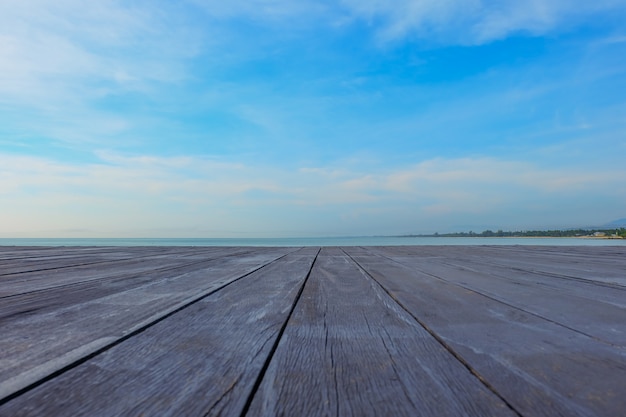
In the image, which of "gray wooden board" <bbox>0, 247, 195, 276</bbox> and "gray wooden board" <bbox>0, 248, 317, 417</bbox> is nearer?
"gray wooden board" <bbox>0, 248, 317, 417</bbox>

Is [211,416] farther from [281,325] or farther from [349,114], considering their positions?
[349,114]

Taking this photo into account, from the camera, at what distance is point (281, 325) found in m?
1.08

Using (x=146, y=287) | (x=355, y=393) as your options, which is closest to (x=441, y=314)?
(x=355, y=393)

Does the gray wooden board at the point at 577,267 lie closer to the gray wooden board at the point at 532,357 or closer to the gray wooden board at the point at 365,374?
the gray wooden board at the point at 532,357

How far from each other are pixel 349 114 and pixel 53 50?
16.6 meters

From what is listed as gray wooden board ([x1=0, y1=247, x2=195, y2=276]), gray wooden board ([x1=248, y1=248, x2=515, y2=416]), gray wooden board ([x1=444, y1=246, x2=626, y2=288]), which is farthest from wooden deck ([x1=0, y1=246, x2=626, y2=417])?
gray wooden board ([x1=0, y1=247, x2=195, y2=276])

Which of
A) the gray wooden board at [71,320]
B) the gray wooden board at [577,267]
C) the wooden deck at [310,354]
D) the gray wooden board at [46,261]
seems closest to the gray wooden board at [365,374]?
the wooden deck at [310,354]

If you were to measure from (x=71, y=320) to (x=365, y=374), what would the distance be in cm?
104

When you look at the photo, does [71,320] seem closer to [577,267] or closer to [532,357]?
[532,357]

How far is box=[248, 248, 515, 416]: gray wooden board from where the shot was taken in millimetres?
577

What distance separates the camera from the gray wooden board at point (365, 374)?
577 millimetres

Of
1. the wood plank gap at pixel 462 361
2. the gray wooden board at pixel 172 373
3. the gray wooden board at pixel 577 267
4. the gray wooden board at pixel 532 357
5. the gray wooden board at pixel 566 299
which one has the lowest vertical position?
the gray wooden board at pixel 577 267

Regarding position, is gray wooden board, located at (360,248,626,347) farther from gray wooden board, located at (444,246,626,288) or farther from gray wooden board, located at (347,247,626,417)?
gray wooden board, located at (444,246,626,288)

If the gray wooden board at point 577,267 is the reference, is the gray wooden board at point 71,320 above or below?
above
